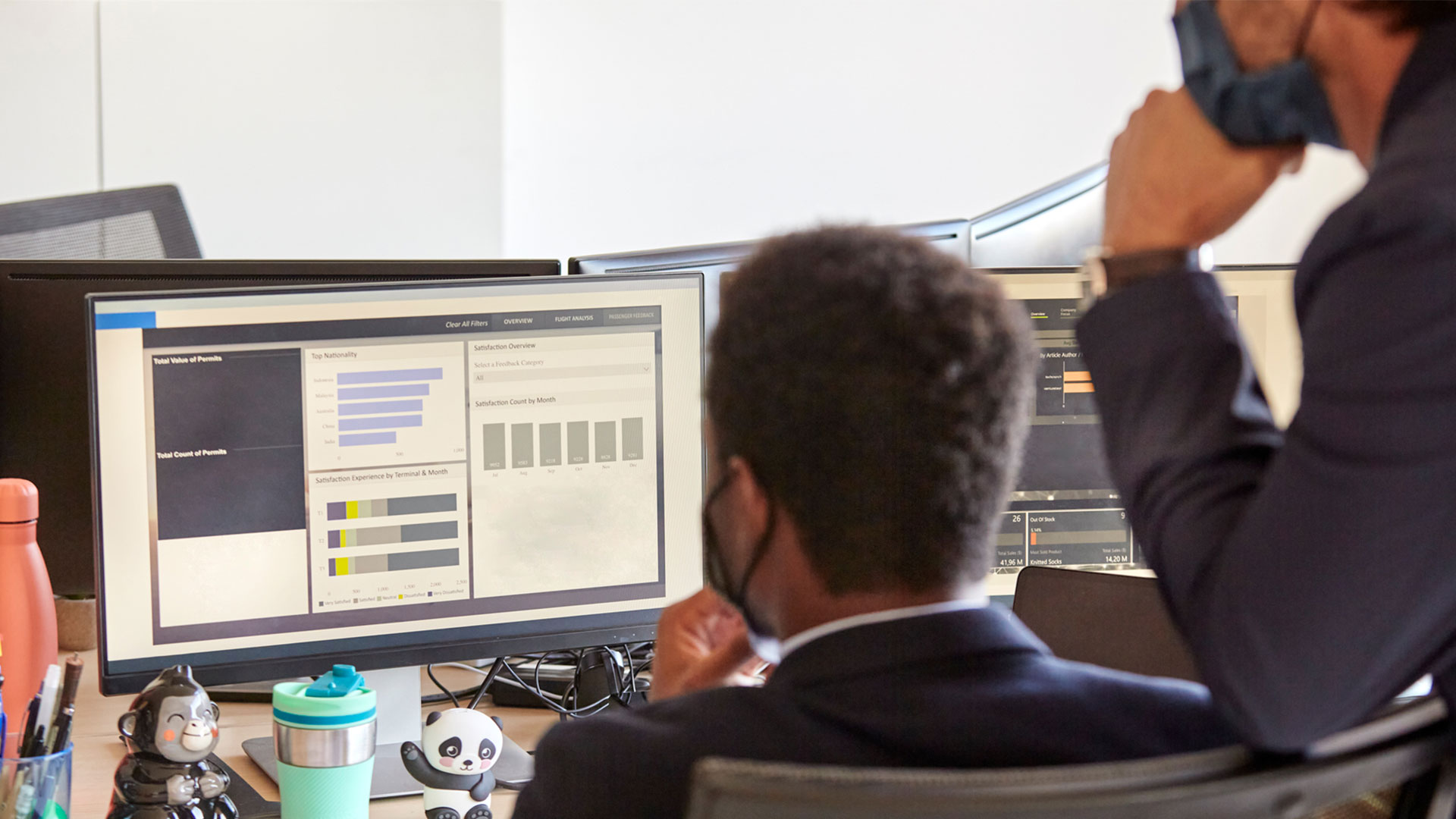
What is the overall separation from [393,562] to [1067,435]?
73cm

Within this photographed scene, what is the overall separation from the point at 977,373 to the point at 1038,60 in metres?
2.84

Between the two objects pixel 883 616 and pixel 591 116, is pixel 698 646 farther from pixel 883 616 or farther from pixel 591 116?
pixel 591 116

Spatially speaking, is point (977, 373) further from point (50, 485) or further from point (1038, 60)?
point (1038, 60)

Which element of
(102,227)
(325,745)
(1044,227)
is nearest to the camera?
(325,745)

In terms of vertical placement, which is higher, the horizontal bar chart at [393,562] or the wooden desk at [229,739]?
the horizontal bar chart at [393,562]

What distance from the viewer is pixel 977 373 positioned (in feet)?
2.10

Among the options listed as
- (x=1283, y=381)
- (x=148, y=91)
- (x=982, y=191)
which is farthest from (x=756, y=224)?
(x=1283, y=381)

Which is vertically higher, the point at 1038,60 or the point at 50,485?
the point at 1038,60

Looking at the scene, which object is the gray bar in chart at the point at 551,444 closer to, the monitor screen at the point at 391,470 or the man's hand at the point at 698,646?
the monitor screen at the point at 391,470

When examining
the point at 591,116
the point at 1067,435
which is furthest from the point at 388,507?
the point at 591,116

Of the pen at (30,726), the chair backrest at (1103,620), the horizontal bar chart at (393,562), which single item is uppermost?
the horizontal bar chart at (393,562)

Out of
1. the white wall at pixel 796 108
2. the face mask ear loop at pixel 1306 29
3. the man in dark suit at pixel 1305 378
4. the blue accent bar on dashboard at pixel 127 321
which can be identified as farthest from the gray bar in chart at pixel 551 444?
the white wall at pixel 796 108

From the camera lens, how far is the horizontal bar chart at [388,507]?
1.12 meters

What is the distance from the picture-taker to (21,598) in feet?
3.62
